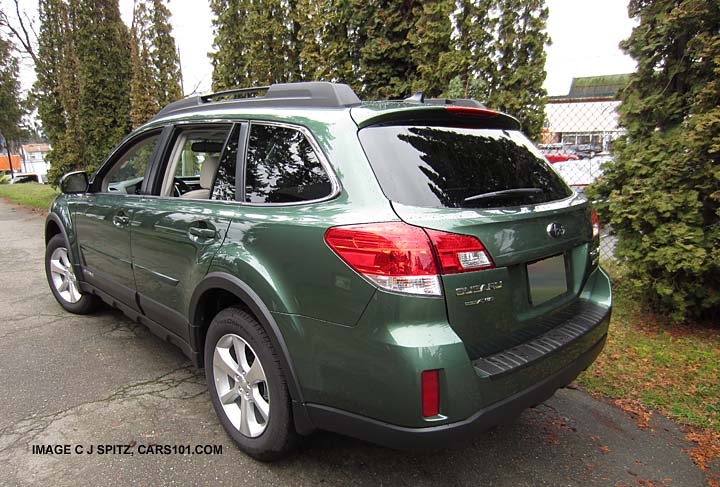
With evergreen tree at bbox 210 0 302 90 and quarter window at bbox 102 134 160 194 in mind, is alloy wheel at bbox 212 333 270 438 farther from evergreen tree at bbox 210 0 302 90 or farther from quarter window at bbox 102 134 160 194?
evergreen tree at bbox 210 0 302 90

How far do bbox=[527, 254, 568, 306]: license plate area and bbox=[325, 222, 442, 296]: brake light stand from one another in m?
0.56

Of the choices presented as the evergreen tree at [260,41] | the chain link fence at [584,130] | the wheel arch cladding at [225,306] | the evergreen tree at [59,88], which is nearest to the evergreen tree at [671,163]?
the chain link fence at [584,130]

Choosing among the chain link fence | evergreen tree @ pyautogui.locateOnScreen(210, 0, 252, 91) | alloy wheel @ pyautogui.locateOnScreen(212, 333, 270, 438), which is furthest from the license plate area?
evergreen tree @ pyautogui.locateOnScreen(210, 0, 252, 91)

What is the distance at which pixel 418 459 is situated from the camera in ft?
7.82

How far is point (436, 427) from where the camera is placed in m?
1.69

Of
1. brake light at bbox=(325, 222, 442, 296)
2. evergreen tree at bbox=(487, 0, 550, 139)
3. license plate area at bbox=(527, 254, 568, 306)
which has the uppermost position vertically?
evergreen tree at bbox=(487, 0, 550, 139)

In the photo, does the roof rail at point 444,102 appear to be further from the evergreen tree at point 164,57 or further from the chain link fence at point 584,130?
the evergreen tree at point 164,57

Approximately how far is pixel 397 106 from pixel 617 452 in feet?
7.26

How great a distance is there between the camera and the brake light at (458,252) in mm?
1716

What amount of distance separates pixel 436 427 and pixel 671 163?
3.19m

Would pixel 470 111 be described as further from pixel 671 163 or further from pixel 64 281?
pixel 64 281

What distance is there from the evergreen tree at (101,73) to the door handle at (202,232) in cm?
1205

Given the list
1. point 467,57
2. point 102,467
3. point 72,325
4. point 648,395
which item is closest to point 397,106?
point 102,467

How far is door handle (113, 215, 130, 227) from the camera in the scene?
10.7 feet
